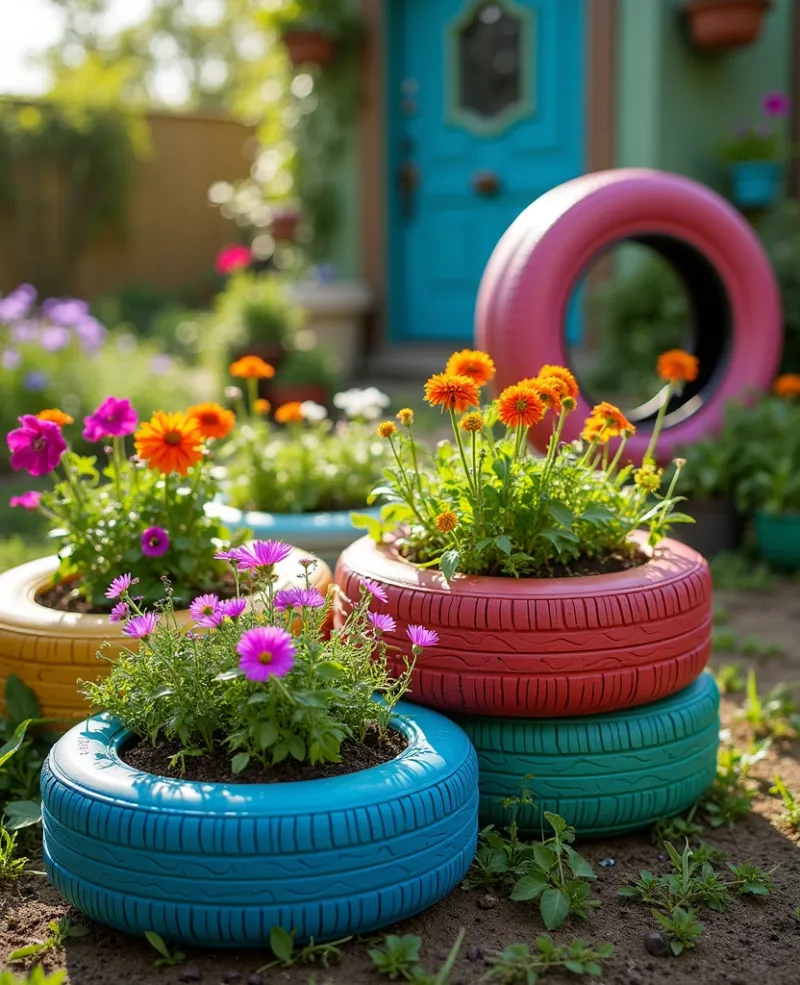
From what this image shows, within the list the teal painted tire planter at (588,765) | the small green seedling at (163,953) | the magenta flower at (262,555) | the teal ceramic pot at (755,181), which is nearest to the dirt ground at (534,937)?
the small green seedling at (163,953)

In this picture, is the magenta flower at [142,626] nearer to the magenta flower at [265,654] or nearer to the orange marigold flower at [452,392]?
the magenta flower at [265,654]

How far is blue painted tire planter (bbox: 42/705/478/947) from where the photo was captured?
1.80 metres

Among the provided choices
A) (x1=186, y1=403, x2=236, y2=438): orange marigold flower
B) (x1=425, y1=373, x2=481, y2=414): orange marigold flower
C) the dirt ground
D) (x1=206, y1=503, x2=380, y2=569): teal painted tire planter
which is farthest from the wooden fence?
the dirt ground

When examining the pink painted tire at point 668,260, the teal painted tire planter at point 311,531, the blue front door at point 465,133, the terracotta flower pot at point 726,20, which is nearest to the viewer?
the teal painted tire planter at point 311,531

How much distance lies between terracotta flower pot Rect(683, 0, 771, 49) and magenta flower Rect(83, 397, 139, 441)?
5.89 m

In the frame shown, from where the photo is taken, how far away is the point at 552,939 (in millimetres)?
1992

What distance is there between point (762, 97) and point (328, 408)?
12.1 ft

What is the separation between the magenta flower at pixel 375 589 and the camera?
2.20 metres

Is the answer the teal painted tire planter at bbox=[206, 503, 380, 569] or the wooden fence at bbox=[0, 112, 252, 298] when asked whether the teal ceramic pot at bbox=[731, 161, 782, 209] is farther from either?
the wooden fence at bbox=[0, 112, 252, 298]

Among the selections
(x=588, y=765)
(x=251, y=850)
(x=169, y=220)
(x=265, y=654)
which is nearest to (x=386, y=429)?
(x=265, y=654)

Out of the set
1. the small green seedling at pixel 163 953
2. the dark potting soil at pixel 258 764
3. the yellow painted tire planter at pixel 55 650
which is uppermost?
the yellow painted tire planter at pixel 55 650

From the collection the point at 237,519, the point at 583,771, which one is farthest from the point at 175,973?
the point at 237,519

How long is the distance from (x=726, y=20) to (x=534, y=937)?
666 cm

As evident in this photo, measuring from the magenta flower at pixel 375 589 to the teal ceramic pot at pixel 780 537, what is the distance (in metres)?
2.48
